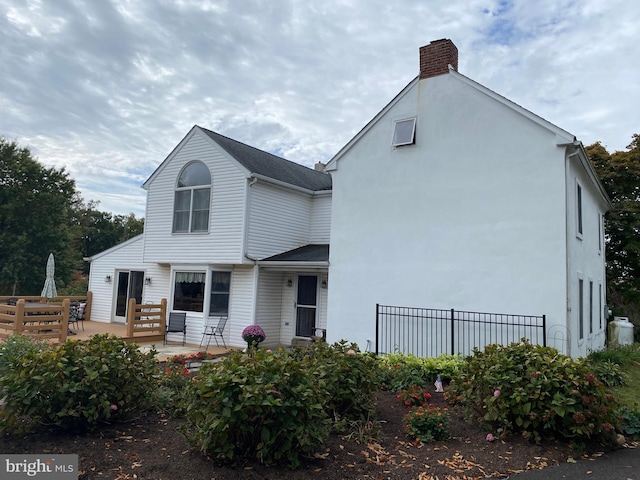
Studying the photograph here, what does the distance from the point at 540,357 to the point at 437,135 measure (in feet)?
20.4

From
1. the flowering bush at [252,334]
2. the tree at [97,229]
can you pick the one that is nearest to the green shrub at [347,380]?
the flowering bush at [252,334]

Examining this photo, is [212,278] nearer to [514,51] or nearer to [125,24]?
[125,24]

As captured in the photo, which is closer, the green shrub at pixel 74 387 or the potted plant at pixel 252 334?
the green shrub at pixel 74 387

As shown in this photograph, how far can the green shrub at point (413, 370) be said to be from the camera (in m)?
6.93

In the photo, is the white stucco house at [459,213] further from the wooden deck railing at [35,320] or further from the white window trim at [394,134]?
the wooden deck railing at [35,320]

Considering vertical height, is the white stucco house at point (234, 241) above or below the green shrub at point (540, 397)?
above

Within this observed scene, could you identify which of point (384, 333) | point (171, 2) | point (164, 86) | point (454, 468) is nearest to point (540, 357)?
point (454, 468)

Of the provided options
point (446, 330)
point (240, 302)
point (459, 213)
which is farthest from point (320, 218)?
point (446, 330)

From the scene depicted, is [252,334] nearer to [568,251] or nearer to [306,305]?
[306,305]

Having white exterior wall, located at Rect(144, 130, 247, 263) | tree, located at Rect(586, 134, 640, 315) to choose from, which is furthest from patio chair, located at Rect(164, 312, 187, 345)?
tree, located at Rect(586, 134, 640, 315)

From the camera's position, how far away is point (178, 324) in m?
13.4

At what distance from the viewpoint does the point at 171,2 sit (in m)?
8.99

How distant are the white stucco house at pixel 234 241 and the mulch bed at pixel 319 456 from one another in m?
7.64

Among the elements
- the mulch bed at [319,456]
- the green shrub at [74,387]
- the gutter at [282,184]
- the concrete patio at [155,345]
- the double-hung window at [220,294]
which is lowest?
the concrete patio at [155,345]
